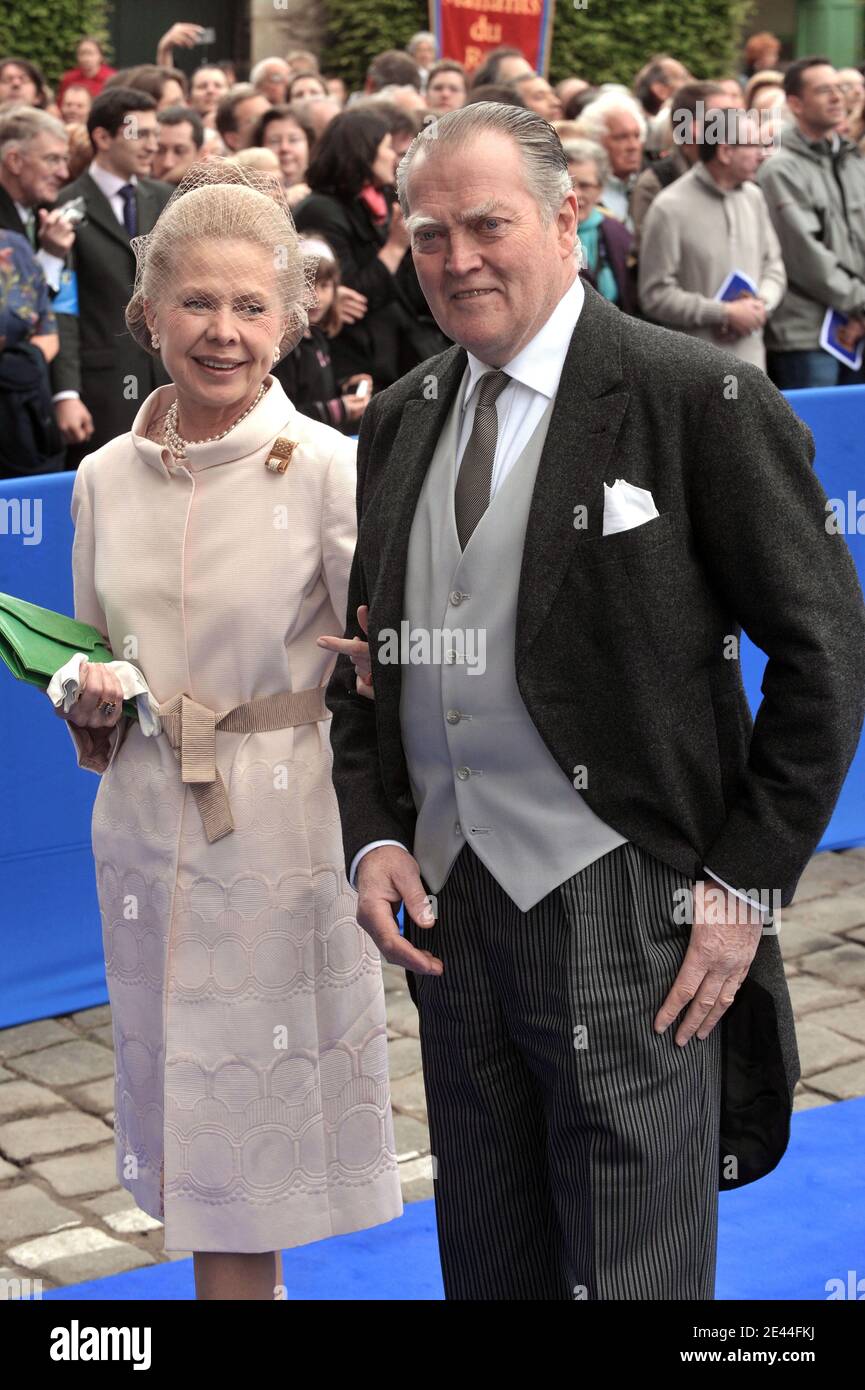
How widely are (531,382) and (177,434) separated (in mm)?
924

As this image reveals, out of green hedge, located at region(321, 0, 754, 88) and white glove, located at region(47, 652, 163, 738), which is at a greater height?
green hedge, located at region(321, 0, 754, 88)

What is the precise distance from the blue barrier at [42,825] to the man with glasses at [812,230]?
Answer: 5.06 metres

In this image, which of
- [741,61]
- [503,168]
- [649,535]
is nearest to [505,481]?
[649,535]

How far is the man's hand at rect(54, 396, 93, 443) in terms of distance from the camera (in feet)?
23.1

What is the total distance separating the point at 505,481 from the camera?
8.01 feet

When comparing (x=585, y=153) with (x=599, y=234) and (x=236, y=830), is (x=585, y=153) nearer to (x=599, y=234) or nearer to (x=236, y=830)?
(x=599, y=234)

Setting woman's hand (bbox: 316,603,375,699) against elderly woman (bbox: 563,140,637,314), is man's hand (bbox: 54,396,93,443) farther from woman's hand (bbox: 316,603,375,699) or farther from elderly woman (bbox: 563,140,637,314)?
woman's hand (bbox: 316,603,375,699)

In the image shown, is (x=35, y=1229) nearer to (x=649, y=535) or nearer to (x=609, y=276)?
(x=649, y=535)

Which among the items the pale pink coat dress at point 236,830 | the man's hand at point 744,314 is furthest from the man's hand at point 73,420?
the pale pink coat dress at point 236,830

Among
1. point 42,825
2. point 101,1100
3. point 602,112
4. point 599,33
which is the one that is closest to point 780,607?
point 101,1100

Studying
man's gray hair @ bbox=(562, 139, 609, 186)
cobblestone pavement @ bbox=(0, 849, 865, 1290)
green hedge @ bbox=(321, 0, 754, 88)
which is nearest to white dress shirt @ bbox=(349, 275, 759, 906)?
cobblestone pavement @ bbox=(0, 849, 865, 1290)

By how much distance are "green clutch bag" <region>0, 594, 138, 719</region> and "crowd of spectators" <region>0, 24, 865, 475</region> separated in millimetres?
2488

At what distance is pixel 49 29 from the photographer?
66.0 ft

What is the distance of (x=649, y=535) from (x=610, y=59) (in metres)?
21.7
